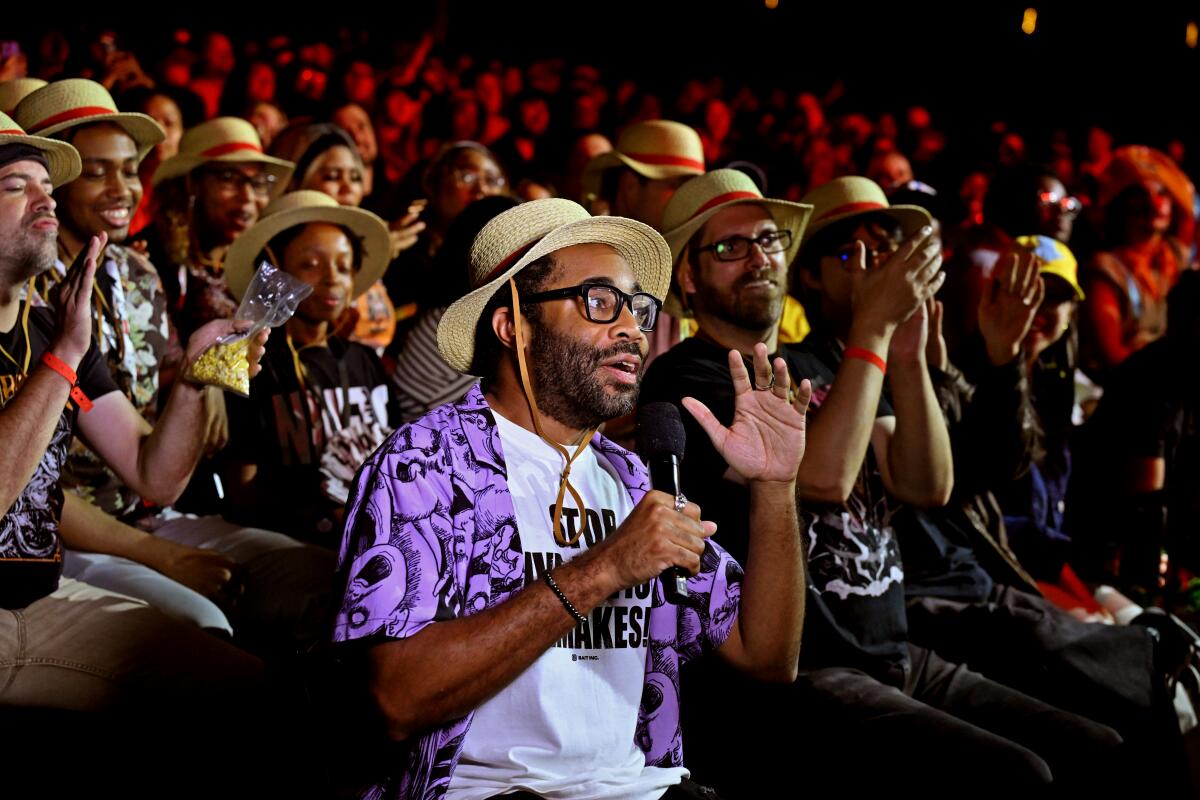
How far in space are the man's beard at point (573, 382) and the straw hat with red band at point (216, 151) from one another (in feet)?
9.54

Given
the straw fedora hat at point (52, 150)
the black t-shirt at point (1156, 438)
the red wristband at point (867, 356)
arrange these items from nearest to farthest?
the straw fedora hat at point (52, 150)
the red wristband at point (867, 356)
the black t-shirt at point (1156, 438)

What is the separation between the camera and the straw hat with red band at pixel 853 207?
4.03 metres

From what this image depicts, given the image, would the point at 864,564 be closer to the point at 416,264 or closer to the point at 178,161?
the point at 416,264

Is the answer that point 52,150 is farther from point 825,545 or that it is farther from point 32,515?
point 825,545

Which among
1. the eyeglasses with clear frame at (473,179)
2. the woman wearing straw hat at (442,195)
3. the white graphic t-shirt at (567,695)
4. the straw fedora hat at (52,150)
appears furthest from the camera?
the eyeglasses with clear frame at (473,179)

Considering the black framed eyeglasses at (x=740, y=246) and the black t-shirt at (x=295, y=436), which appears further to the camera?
the black t-shirt at (x=295, y=436)

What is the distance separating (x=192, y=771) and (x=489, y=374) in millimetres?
1190

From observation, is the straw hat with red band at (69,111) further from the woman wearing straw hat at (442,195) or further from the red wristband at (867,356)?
the red wristband at (867,356)

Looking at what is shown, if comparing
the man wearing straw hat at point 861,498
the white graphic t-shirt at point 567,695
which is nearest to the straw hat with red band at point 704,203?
the man wearing straw hat at point 861,498

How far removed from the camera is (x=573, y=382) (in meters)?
2.40

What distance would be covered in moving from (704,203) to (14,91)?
2.36 metres

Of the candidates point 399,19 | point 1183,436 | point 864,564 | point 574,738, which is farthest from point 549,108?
point 574,738

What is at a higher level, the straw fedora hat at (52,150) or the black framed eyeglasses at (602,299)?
the straw fedora hat at (52,150)

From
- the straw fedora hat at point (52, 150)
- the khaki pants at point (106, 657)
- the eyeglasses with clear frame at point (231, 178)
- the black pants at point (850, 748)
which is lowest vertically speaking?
the black pants at point (850, 748)
